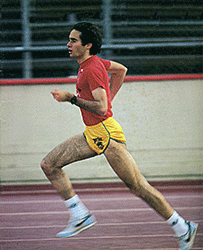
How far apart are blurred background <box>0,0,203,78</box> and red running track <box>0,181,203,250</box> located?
1.97 meters

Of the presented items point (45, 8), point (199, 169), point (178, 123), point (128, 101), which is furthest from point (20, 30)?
point (199, 169)

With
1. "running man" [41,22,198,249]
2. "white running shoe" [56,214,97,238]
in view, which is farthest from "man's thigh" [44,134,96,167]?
"white running shoe" [56,214,97,238]

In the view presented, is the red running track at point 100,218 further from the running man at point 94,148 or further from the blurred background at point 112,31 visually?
the blurred background at point 112,31

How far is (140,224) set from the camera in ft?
13.6

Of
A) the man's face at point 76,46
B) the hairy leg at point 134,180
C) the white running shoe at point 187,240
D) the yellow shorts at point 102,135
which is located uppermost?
the man's face at point 76,46

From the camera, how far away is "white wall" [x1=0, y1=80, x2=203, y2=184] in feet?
19.6

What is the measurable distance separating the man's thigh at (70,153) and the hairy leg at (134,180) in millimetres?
192

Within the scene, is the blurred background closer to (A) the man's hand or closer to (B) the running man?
(B) the running man

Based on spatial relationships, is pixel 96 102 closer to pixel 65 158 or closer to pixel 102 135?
pixel 102 135

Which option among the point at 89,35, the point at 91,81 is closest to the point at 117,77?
the point at 89,35

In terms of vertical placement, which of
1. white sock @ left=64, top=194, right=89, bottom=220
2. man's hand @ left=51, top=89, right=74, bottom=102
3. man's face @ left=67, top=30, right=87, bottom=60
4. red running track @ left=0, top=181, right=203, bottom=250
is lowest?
A: red running track @ left=0, top=181, right=203, bottom=250

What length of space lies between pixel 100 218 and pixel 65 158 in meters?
1.54

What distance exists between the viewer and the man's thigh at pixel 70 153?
315 centimetres

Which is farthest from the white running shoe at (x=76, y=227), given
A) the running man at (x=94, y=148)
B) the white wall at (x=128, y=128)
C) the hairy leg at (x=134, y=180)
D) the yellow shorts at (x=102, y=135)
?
the white wall at (x=128, y=128)
